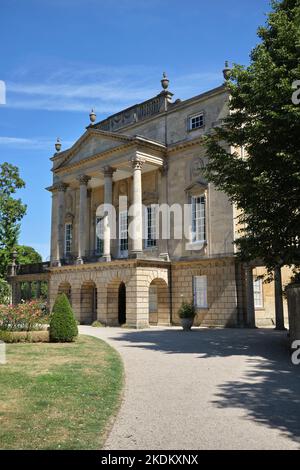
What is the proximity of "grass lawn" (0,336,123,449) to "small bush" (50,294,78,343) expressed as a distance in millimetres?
2885

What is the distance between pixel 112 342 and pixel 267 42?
13140 mm

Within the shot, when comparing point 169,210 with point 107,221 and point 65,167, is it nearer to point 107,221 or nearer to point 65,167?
point 107,221

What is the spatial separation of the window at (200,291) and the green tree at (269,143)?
1172 cm

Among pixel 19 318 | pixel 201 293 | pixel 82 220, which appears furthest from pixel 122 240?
pixel 19 318

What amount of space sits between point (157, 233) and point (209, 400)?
22581 millimetres

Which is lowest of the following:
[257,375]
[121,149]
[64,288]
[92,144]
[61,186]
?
[257,375]

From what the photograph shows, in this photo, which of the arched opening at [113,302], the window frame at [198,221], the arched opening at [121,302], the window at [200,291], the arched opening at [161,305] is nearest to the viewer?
the window at [200,291]

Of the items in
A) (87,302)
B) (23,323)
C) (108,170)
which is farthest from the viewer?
(87,302)

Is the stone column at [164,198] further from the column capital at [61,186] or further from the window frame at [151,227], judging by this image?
the column capital at [61,186]

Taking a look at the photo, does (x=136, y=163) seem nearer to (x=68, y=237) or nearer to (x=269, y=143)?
(x=68, y=237)

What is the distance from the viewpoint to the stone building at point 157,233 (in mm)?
26953

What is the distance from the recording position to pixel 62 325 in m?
17.8

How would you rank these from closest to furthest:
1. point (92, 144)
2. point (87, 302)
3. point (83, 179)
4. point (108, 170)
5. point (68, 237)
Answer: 1. point (108, 170)
2. point (87, 302)
3. point (92, 144)
4. point (83, 179)
5. point (68, 237)

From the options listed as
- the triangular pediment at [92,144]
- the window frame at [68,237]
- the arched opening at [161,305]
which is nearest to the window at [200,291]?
the arched opening at [161,305]
